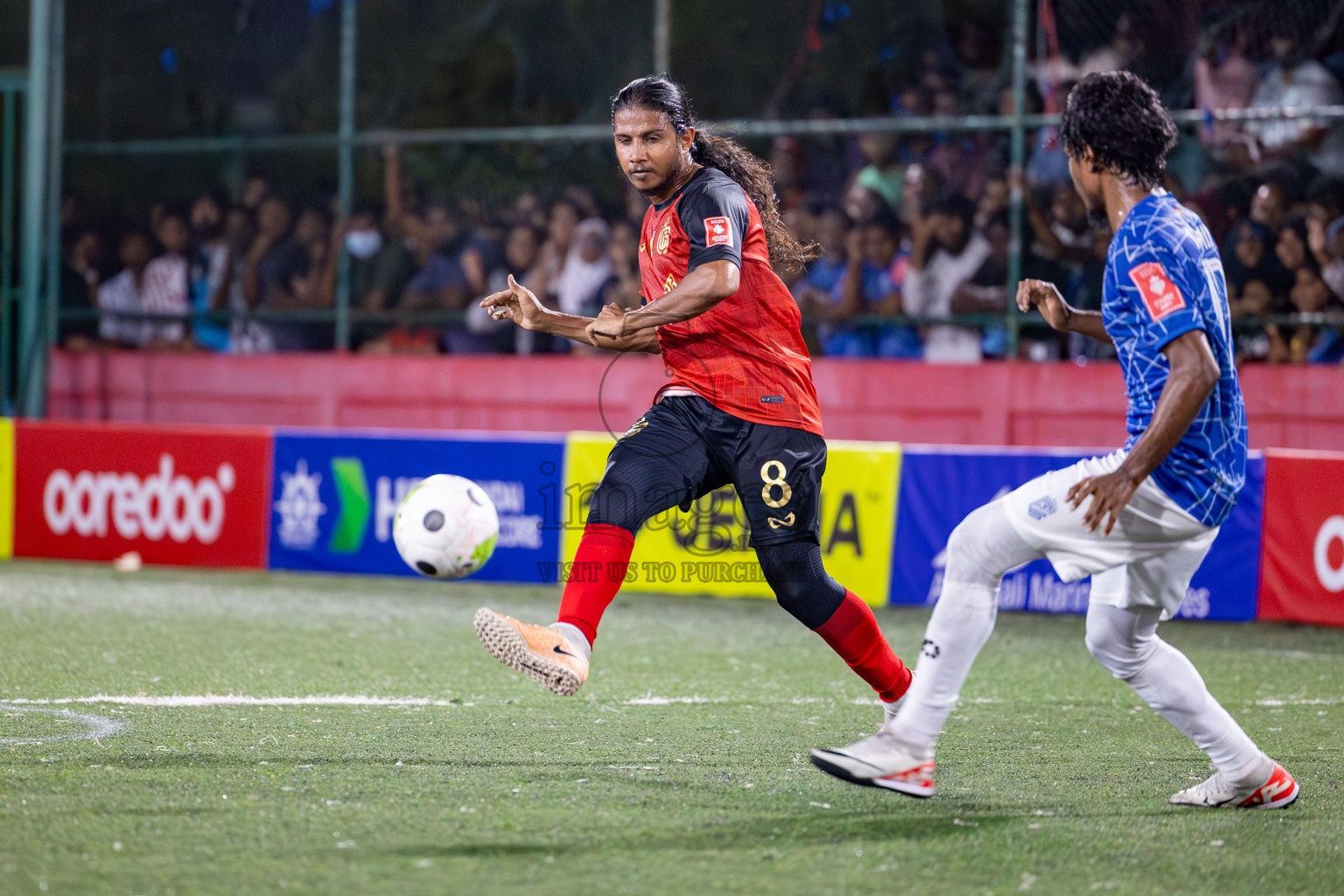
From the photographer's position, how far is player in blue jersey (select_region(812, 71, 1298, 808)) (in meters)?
3.87

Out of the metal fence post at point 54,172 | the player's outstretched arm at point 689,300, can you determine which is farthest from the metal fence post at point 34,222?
the player's outstretched arm at point 689,300

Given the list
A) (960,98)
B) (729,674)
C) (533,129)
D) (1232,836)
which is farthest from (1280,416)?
(1232,836)

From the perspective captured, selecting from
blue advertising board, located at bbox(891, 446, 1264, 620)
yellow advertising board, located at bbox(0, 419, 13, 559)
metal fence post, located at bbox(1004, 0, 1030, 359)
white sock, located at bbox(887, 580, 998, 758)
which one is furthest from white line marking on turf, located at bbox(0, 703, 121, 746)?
metal fence post, located at bbox(1004, 0, 1030, 359)

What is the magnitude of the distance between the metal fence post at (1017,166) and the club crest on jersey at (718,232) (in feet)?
25.6

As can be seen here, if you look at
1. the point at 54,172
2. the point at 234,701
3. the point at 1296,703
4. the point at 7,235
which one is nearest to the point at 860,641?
the point at 234,701

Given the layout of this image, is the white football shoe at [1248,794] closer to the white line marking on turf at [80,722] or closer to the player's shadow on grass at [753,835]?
the player's shadow on grass at [753,835]

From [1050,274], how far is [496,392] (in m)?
4.85

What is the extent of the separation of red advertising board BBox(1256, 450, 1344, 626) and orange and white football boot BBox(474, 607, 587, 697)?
21.0ft

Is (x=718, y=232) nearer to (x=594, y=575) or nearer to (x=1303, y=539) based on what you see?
(x=594, y=575)

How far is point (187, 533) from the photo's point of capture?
11.4 m

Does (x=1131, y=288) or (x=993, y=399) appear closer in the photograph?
(x=1131, y=288)

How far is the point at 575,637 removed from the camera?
451 cm

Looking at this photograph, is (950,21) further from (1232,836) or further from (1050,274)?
(1232,836)

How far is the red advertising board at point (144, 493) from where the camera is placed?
11367 mm
